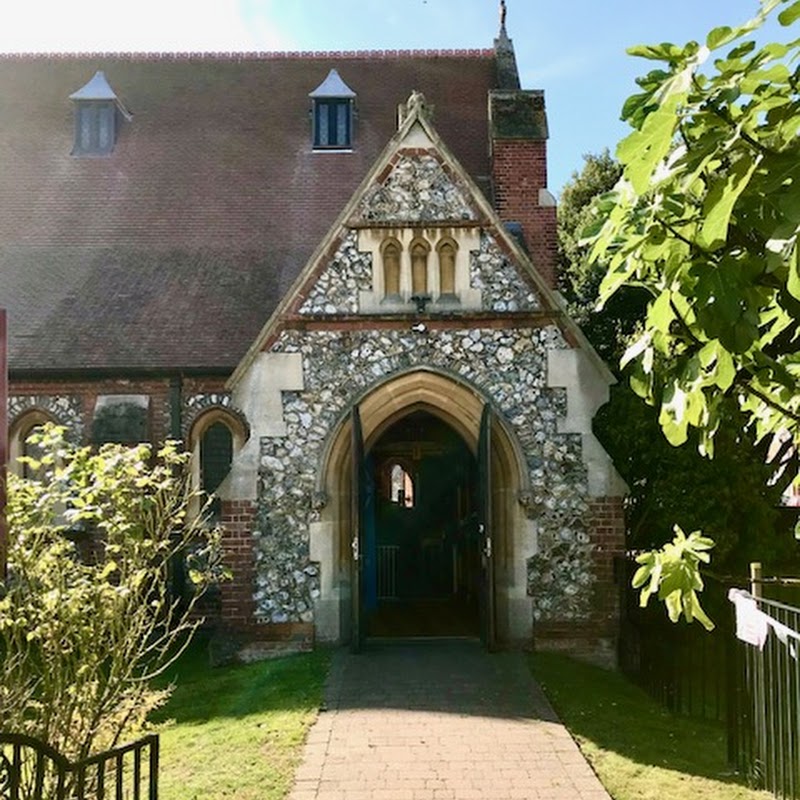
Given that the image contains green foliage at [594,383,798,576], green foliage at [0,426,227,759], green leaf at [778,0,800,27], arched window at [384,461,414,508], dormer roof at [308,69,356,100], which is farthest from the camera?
arched window at [384,461,414,508]

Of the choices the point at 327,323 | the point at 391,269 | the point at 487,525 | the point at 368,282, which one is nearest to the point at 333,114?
the point at 391,269

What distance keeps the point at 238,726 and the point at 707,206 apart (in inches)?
302

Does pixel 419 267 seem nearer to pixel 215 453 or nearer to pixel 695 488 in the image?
pixel 695 488

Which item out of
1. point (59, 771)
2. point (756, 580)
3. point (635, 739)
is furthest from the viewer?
point (635, 739)

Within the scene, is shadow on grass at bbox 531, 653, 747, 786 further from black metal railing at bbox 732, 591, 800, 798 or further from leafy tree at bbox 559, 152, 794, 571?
leafy tree at bbox 559, 152, 794, 571

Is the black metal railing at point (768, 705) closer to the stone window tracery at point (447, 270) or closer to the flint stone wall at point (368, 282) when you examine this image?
the flint stone wall at point (368, 282)

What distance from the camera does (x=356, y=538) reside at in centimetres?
1142

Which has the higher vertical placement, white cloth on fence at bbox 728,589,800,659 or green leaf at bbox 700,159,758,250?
green leaf at bbox 700,159,758,250

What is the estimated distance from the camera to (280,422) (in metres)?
11.7

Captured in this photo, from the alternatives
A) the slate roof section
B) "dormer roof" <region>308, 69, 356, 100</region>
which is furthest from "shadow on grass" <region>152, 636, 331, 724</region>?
"dormer roof" <region>308, 69, 356, 100</region>

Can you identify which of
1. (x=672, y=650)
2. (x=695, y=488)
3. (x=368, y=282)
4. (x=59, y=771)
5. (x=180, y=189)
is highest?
(x=180, y=189)

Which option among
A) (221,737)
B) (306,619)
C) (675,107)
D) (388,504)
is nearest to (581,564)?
(306,619)

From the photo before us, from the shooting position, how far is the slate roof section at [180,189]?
1527 centimetres

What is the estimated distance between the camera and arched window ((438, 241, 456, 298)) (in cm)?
1186
